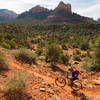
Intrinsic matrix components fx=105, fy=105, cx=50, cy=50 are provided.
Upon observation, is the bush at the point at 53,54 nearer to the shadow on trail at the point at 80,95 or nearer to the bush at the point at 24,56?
the bush at the point at 24,56

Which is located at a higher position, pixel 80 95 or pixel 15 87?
pixel 15 87

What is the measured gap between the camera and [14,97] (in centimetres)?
402

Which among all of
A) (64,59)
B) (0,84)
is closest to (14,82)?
(0,84)

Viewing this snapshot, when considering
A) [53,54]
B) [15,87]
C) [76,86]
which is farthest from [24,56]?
[15,87]

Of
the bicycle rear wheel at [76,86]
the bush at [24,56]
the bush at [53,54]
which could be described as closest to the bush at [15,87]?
the bicycle rear wheel at [76,86]

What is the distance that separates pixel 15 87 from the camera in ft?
13.5

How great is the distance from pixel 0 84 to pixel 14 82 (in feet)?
2.95

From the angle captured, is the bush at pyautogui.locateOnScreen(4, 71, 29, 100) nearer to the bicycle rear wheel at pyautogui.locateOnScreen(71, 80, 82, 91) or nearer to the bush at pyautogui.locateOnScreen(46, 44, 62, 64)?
the bicycle rear wheel at pyautogui.locateOnScreen(71, 80, 82, 91)

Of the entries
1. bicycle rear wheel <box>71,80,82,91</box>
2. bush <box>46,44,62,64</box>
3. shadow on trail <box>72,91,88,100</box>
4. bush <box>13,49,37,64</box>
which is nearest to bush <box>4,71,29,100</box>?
shadow on trail <box>72,91,88,100</box>

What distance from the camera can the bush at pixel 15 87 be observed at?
403cm

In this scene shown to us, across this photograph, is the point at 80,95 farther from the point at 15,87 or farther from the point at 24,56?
the point at 24,56

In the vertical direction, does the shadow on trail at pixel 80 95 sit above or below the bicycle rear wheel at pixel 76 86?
below

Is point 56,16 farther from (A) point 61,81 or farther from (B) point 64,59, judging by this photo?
(A) point 61,81

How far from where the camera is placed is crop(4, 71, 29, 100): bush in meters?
4.03
